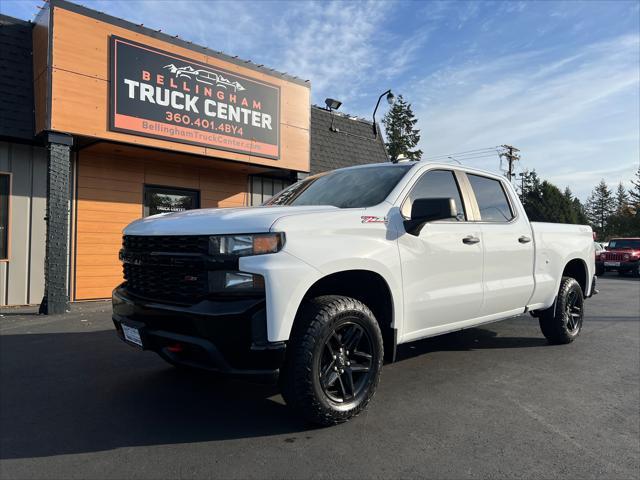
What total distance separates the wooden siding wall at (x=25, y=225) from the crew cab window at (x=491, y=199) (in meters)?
7.78

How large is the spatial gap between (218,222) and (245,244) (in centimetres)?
25

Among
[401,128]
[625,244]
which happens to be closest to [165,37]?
[625,244]

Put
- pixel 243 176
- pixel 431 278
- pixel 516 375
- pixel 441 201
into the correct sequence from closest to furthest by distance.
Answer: pixel 441 201 < pixel 431 278 < pixel 516 375 < pixel 243 176

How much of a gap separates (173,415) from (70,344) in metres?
2.89

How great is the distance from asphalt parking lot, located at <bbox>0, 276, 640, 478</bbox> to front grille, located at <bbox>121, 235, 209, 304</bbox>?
93 cm

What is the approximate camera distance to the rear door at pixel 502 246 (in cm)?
453

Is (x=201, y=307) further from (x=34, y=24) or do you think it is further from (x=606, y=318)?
(x=34, y=24)

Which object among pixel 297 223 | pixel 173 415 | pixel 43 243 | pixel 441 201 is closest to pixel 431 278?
pixel 441 201

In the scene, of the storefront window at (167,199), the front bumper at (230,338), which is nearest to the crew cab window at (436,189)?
the front bumper at (230,338)

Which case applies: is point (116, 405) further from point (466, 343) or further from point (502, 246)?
point (466, 343)

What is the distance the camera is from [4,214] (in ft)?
27.6

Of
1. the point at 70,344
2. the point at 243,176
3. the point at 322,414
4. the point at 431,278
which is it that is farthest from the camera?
the point at 243,176

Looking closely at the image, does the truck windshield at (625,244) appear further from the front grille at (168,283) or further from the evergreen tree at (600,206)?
the evergreen tree at (600,206)

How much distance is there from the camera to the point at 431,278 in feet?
12.8
